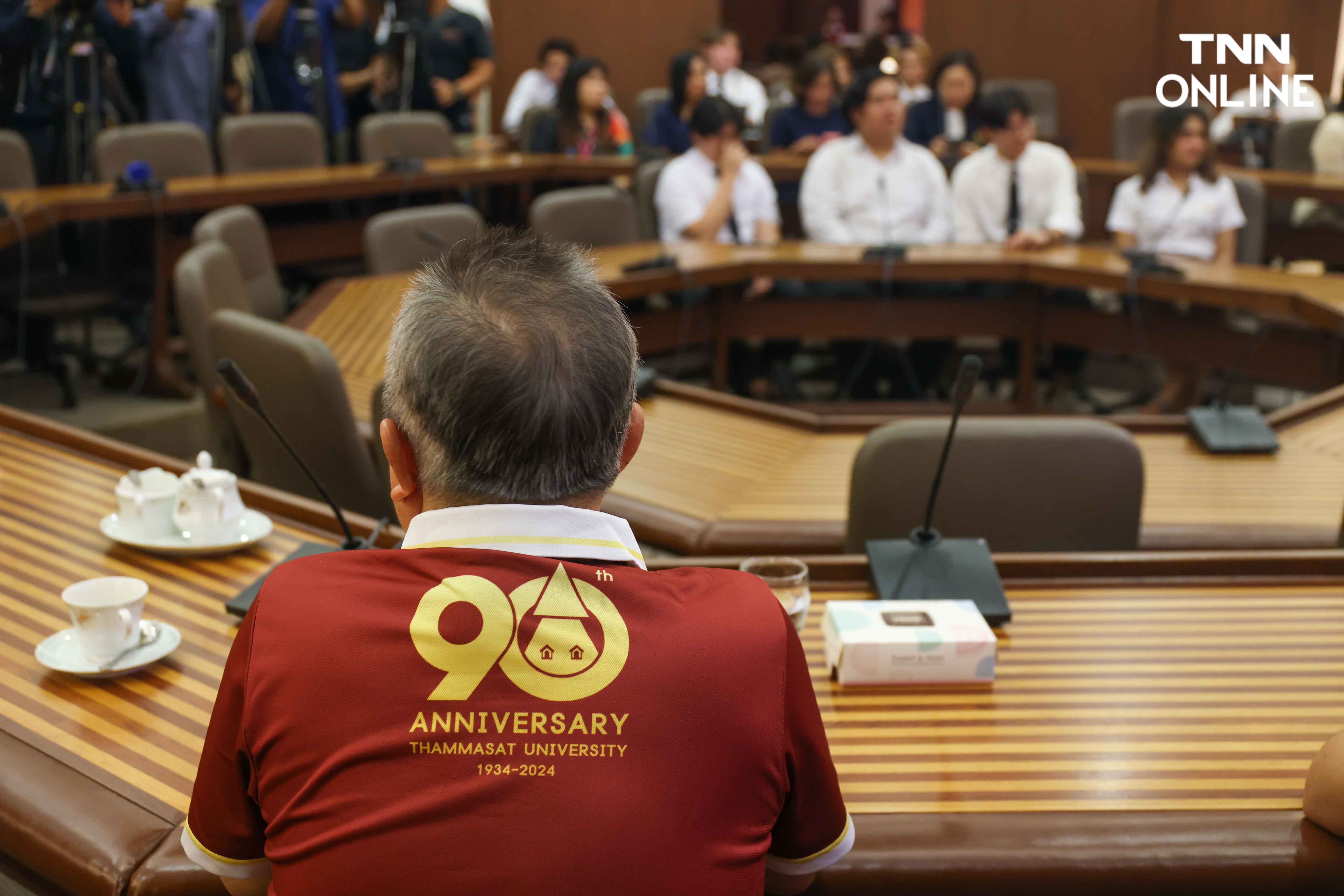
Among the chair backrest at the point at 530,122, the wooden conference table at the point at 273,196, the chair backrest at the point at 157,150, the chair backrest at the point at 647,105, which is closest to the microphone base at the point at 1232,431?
the wooden conference table at the point at 273,196

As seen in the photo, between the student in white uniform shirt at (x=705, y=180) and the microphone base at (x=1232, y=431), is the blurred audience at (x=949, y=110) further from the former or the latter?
the microphone base at (x=1232, y=431)

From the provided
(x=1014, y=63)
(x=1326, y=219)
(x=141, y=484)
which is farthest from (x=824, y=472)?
(x=1014, y=63)

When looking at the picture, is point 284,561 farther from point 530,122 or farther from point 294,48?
point 530,122

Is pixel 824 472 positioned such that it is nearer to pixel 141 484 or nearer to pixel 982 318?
pixel 141 484

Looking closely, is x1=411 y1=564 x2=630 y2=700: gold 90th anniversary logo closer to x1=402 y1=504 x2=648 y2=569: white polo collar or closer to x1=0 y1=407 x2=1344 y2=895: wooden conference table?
x1=402 y1=504 x2=648 y2=569: white polo collar

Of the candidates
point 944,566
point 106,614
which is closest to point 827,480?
point 944,566

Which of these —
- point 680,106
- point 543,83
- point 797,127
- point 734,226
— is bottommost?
point 734,226

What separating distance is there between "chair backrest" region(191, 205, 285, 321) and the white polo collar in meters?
2.32

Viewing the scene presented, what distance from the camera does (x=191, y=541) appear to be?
62.1 inches

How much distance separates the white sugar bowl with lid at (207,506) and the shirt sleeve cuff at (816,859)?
0.96 m

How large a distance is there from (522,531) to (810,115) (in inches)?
223

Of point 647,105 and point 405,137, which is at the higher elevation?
point 647,105

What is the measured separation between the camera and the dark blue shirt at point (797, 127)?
6148mm

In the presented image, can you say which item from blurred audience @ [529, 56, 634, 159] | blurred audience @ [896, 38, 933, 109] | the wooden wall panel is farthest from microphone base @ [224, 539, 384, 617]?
the wooden wall panel
